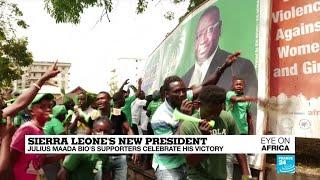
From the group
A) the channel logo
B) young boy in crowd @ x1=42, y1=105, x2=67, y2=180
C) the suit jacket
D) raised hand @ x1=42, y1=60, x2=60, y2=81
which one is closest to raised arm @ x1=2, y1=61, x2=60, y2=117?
raised hand @ x1=42, y1=60, x2=60, y2=81

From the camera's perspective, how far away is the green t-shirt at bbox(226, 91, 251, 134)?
7527mm

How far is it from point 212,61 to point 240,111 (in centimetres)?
221

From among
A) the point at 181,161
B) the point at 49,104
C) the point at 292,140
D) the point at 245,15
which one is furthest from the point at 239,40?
the point at 49,104

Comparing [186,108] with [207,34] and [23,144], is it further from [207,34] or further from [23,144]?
[207,34]

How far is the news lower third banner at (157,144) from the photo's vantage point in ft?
15.5

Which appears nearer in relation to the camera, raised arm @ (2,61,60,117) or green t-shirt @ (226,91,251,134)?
raised arm @ (2,61,60,117)

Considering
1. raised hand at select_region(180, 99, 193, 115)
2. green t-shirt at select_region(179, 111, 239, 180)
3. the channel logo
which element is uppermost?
raised hand at select_region(180, 99, 193, 115)

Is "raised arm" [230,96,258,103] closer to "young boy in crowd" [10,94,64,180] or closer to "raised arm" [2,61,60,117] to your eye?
"young boy in crowd" [10,94,64,180]

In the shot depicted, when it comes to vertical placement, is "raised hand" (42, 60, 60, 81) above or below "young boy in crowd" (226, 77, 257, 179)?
above

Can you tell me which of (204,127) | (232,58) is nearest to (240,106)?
(232,58)

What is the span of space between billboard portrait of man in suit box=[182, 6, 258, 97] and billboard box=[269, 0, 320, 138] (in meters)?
0.53

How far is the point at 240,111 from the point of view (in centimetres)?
761

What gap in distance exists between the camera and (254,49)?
8055 mm

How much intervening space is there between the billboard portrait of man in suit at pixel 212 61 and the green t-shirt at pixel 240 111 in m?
0.38
